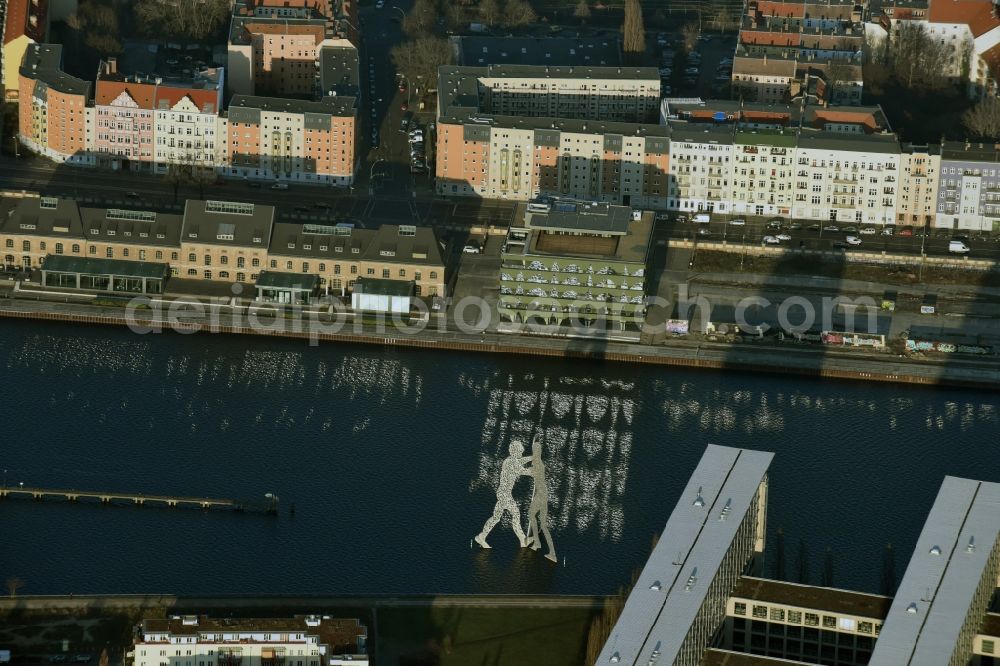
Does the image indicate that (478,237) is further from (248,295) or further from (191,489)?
(191,489)

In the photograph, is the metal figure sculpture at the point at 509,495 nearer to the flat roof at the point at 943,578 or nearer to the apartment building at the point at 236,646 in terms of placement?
the apartment building at the point at 236,646

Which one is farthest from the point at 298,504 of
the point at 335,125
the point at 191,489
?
the point at 335,125

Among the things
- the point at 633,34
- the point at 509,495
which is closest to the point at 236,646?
the point at 509,495

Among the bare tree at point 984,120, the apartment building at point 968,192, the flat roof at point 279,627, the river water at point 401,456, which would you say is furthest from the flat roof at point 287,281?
the bare tree at point 984,120

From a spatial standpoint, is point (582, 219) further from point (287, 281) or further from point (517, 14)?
point (517, 14)

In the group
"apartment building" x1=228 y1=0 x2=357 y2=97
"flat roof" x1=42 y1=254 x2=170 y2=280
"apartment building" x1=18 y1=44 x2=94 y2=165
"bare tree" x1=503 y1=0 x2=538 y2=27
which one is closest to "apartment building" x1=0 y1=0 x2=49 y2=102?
"apartment building" x1=18 y1=44 x2=94 y2=165

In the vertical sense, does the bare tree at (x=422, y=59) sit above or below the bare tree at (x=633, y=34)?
below
